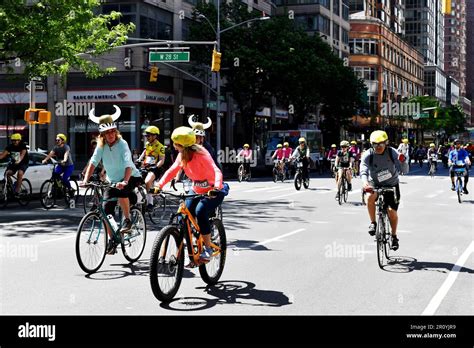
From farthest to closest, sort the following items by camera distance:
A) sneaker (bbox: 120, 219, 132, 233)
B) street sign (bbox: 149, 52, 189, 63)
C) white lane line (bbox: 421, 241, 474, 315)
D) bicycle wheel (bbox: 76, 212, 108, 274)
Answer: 1. street sign (bbox: 149, 52, 189, 63)
2. sneaker (bbox: 120, 219, 132, 233)
3. bicycle wheel (bbox: 76, 212, 108, 274)
4. white lane line (bbox: 421, 241, 474, 315)

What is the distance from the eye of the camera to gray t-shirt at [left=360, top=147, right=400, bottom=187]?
32.6 feet

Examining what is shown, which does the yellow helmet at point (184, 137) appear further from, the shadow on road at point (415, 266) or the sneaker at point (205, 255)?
the shadow on road at point (415, 266)

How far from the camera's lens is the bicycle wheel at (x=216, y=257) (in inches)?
322

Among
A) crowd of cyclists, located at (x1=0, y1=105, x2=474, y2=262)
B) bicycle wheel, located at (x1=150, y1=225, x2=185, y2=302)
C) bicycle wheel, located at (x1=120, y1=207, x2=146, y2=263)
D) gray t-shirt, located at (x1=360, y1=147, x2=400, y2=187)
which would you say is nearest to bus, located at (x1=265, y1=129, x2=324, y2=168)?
crowd of cyclists, located at (x1=0, y1=105, x2=474, y2=262)

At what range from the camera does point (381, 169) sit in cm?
996

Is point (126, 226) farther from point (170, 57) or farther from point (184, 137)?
point (170, 57)

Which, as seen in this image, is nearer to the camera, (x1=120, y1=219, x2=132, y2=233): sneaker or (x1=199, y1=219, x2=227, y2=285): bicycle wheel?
(x1=199, y1=219, x2=227, y2=285): bicycle wheel

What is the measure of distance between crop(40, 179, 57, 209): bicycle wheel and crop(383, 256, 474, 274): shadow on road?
1082cm

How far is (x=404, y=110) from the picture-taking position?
105125 millimetres

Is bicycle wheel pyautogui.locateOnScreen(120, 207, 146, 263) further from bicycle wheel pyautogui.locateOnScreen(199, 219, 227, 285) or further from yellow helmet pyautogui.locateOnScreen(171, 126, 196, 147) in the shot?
yellow helmet pyautogui.locateOnScreen(171, 126, 196, 147)

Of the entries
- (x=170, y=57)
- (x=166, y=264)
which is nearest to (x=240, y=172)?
(x=170, y=57)

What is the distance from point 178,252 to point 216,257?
106 cm

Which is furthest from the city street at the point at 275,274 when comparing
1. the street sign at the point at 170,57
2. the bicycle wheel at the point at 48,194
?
the street sign at the point at 170,57
